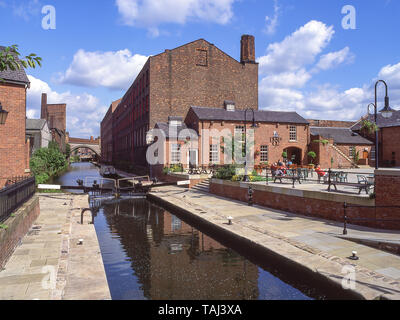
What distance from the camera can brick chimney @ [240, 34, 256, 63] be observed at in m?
42.3

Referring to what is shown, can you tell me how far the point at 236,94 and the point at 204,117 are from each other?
10789 mm

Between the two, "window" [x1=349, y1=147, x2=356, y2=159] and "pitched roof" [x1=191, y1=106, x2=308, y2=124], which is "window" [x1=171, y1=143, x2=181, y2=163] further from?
"window" [x1=349, y1=147, x2=356, y2=159]

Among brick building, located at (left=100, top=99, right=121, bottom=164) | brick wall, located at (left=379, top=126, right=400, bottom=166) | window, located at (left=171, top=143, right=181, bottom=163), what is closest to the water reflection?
window, located at (left=171, top=143, right=181, bottom=163)

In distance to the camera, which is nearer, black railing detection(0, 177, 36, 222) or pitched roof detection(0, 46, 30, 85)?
black railing detection(0, 177, 36, 222)

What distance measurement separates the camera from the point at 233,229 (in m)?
10.7

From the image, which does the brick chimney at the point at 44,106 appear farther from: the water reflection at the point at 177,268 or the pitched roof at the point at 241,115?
the water reflection at the point at 177,268

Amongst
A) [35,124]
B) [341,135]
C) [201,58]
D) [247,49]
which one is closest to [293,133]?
[341,135]

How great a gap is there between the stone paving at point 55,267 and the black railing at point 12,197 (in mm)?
1028

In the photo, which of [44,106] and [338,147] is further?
[44,106]

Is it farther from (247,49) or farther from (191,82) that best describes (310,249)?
(247,49)

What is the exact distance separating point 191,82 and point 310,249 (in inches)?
1331

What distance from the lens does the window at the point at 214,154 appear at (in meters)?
33.4

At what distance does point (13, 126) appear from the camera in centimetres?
1677
